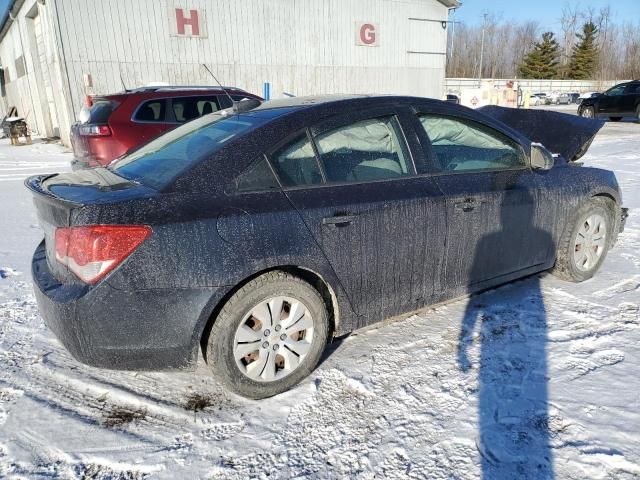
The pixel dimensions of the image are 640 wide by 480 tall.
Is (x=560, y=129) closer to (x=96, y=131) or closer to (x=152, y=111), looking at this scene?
(x=152, y=111)

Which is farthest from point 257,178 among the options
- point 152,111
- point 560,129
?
point 152,111

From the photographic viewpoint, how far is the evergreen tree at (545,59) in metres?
63.8

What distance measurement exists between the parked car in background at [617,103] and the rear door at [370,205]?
22.5 metres

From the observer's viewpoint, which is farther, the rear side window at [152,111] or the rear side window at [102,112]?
the rear side window at [152,111]

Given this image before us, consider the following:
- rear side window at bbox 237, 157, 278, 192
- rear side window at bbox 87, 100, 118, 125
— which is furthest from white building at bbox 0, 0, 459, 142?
rear side window at bbox 237, 157, 278, 192

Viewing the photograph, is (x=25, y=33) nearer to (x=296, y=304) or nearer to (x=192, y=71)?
Result: (x=192, y=71)

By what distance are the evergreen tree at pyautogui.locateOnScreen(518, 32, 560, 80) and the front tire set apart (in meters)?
72.0

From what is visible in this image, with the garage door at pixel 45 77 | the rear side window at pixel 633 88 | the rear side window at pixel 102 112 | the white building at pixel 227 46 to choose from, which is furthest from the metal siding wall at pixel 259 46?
the rear side window at pixel 102 112

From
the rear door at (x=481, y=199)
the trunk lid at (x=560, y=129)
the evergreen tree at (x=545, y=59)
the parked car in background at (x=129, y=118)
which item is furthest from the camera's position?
the evergreen tree at (x=545, y=59)

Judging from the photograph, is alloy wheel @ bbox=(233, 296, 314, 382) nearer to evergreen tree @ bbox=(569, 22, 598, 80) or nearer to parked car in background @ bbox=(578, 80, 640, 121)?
parked car in background @ bbox=(578, 80, 640, 121)

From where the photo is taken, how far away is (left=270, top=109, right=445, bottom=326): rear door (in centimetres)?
269

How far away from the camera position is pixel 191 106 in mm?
7773

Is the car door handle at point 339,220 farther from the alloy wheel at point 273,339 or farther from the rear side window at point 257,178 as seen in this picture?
the alloy wheel at point 273,339

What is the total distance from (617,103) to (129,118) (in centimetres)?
2180
